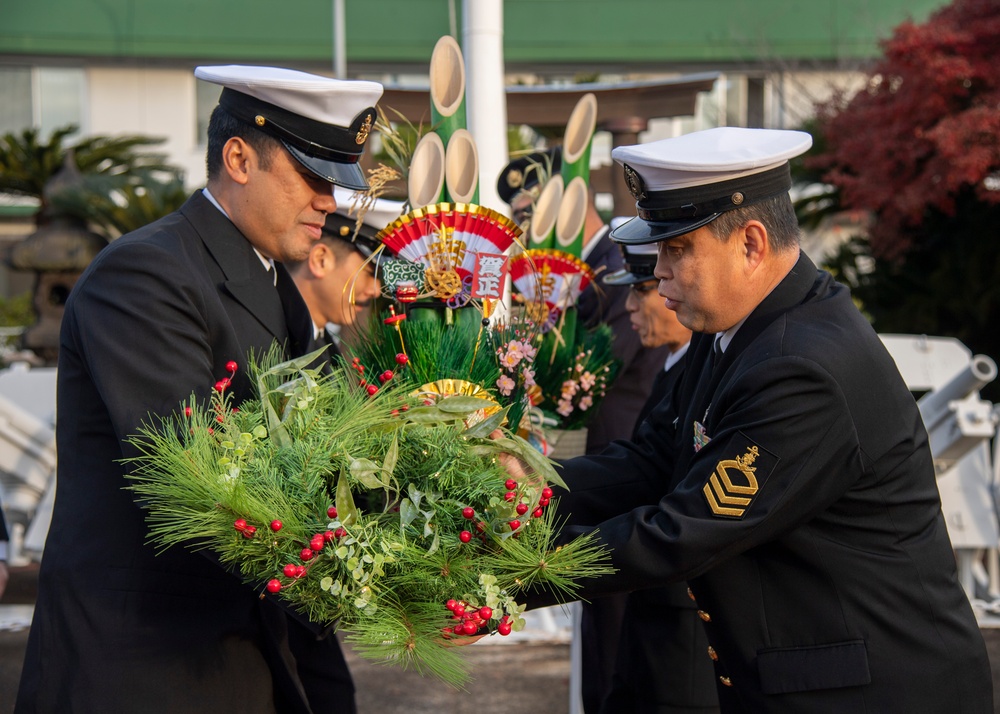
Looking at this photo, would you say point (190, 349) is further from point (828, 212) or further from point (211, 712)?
point (828, 212)

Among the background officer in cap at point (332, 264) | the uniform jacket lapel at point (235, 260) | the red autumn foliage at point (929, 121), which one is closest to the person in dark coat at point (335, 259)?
the background officer in cap at point (332, 264)

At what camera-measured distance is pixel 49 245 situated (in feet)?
31.8

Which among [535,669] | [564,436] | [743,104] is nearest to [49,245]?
[535,669]

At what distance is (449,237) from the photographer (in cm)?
249

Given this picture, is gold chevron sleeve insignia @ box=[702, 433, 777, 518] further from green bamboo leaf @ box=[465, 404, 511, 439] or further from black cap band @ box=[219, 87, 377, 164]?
black cap band @ box=[219, 87, 377, 164]

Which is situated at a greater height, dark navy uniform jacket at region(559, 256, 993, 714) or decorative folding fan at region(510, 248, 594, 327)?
decorative folding fan at region(510, 248, 594, 327)

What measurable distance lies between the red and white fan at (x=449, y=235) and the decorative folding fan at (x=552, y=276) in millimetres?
462

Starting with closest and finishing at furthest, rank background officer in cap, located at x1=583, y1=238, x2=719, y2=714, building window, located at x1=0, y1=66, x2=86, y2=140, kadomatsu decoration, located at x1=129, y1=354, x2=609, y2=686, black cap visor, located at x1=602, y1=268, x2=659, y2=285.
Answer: kadomatsu decoration, located at x1=129, y1=354, x2=609, y2=686, background officer in cap, located at x1=583, y1=238, x2=719, y2=714, black cap visor, located at x1=602, y1=268, x2=659, y2=285, building window, located at x1=0, y1=66, x2=86, y2=140

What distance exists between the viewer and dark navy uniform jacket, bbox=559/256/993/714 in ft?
6.07

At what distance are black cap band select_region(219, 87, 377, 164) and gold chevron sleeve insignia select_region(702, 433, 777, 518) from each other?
0.95m

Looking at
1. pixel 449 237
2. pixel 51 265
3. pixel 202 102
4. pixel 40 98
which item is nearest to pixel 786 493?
pixel 449 237

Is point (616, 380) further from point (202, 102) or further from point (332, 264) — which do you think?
point (202, 102)

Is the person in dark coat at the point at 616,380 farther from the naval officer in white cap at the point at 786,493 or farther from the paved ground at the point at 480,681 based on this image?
the naval officer in white cap at the point at 786,493

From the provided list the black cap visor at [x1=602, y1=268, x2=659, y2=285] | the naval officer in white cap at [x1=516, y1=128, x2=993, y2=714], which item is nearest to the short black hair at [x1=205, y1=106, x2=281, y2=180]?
the naval officer in white cap at [x1=516, y1=128, x2=993, y2=714]
